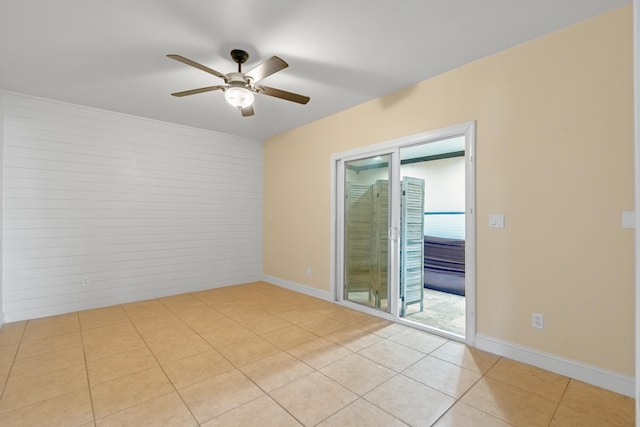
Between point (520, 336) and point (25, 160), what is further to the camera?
point (25, 160)

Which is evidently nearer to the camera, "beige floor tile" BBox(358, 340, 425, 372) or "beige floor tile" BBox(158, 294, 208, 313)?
"beige floor tile" BBox(358, 340, 425, 372)

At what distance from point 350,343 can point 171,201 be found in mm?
3630

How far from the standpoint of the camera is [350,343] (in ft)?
9.53

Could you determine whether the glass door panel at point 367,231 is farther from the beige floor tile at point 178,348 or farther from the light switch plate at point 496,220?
the beige floor tile at point 178,348

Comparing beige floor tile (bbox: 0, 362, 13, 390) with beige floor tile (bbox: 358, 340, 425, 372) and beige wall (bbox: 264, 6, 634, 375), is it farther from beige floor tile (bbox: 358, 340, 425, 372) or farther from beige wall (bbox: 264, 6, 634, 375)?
beige wall (bbox: 264, 6, 634, 375)

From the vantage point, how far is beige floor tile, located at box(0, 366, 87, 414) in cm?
198

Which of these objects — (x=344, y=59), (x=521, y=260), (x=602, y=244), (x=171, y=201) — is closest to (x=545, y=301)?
(x=521, y=260)

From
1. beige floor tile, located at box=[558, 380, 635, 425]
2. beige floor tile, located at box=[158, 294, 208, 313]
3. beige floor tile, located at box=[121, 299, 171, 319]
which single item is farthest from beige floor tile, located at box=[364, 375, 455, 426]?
beige floor tile, located at box=[121, 299, 171, 319]

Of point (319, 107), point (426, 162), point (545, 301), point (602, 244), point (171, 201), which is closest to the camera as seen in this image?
point (602, 244)

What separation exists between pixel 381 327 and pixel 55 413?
9.38ft

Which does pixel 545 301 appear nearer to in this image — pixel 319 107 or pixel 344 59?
pixel 344 59

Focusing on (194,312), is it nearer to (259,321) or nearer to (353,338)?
(259,321)

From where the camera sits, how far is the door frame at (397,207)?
9.21 feet

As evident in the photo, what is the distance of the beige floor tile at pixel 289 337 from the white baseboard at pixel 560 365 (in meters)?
1.71
